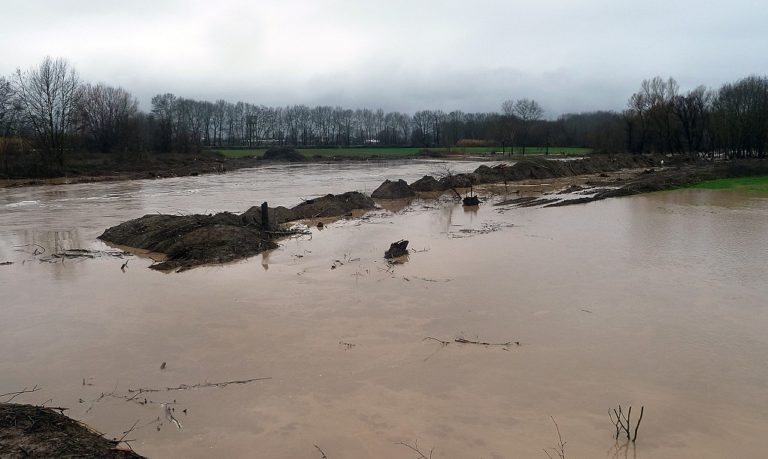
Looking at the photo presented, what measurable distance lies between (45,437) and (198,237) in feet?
33.2

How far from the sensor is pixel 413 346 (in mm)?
7742

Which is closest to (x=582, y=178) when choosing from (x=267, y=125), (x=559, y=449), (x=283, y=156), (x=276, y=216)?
(x=276, y=216)

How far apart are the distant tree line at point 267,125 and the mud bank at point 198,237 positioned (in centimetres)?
3516

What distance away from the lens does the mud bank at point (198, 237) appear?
1344 cm

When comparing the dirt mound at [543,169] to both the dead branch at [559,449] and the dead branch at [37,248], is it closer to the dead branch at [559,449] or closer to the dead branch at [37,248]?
the dead branch at [37,248]

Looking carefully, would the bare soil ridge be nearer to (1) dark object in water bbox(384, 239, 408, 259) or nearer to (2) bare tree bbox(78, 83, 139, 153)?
(1) dark object in water bbox(384, 239, 408, 259)

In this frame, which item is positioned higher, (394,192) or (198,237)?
(394,192)

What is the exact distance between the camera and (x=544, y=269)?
12109 mm

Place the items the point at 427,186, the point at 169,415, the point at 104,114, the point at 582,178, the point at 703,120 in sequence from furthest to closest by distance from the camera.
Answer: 1. the point at 104,114
2. the point at 703,120
3. the point at 582,178
4. the point at 427,186
5. the point at 169,415

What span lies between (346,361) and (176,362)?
2384mm

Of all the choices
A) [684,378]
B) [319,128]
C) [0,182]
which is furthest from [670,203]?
[319,128]

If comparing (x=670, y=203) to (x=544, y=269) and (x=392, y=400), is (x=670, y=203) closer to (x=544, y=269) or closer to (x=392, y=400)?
(x=544, y=269)

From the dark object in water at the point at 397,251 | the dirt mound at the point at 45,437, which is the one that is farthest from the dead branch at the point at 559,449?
the dark object in water at the point at 397,251

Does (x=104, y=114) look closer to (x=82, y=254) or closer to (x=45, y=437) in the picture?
(x=82, y=254)
